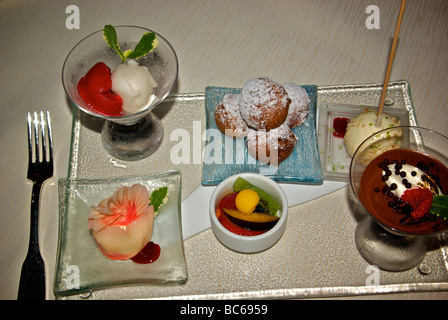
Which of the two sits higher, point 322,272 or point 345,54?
point 345,54

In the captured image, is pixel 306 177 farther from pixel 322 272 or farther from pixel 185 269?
pixel 185 269

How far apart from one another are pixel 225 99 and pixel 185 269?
714 millimetres

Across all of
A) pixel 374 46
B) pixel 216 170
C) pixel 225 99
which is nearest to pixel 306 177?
pixel 216 170

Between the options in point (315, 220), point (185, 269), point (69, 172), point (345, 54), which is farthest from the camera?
point (345, 54)

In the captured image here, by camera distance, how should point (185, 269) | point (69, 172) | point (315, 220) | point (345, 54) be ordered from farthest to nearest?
point (345, 54) → point (69, 172) → point (315, 220) → point (185, 269)

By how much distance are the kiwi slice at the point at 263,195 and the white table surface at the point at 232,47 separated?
64 cm

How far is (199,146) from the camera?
1.66 meters

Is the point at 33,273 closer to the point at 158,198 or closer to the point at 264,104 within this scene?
the point at 158,198

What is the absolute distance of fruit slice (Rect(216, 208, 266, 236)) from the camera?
1309 millimetres

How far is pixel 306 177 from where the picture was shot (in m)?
1.48

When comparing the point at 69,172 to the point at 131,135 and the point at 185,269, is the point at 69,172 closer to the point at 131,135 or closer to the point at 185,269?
the point at 131,135

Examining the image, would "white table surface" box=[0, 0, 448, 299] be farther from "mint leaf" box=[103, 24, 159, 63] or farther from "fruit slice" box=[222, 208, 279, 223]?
"fruit slice" box=[222, 208, 279, 223]
